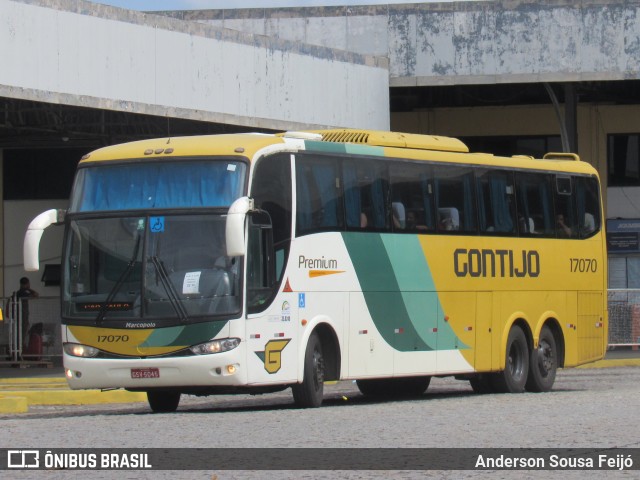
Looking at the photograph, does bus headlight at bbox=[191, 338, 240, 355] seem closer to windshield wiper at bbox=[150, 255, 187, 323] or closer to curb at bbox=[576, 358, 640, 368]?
windshield wiper at bbox=[150, 255, 187, 323]

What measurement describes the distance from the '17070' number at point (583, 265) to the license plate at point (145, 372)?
889 cm

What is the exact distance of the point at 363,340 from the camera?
18.4 meters

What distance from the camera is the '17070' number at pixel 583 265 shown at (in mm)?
22805

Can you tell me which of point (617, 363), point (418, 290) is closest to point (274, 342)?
point (418, 290)

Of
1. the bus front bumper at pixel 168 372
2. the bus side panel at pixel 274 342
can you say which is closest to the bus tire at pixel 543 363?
the bus side panel at pixel 274 342

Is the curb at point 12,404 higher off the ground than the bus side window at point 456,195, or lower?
lower

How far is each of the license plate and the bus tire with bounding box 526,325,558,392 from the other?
25.0 feet

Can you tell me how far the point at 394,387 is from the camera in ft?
71.1

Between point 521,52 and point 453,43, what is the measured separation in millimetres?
1700

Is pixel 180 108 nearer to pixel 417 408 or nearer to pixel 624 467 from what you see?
pixel 417 408

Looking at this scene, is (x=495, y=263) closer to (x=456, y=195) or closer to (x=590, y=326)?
(x=456, y=195)

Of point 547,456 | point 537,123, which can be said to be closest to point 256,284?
point 547,456

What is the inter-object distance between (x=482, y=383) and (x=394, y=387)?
138 cm

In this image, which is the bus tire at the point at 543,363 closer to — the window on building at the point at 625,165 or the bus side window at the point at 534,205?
the bus side window at the point at 534,205
